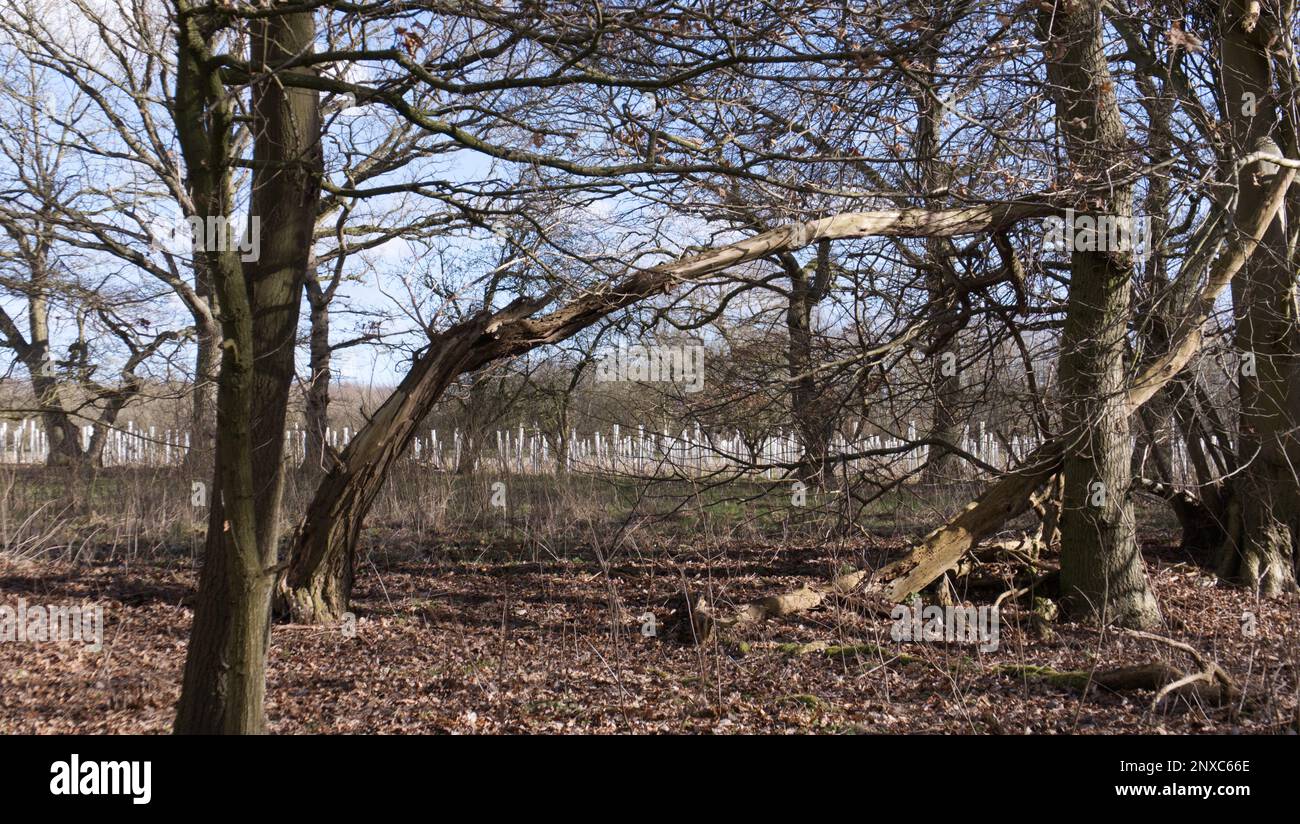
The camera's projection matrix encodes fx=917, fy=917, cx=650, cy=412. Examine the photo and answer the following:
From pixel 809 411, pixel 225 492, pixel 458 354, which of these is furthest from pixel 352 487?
pixel 809 411

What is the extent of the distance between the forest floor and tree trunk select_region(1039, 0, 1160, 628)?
1.31ft

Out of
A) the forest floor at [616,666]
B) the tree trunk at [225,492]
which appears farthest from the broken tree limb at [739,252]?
the tree trunk at [225,492]

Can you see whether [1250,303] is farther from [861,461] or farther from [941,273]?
[861,461]

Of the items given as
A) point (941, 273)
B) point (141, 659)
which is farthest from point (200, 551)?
point (941, 273)

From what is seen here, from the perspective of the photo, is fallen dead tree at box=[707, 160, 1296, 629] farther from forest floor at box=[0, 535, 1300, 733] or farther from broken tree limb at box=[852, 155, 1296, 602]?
forest floor at box=[0, 535, 1300, 733]

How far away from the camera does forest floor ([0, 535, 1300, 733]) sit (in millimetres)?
5062

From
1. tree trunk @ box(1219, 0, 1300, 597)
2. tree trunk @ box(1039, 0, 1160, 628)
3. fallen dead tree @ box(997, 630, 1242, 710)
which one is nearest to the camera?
fallen dead tree @ box(997, 630, 1242, 710)

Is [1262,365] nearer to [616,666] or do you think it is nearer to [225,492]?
[616,666]

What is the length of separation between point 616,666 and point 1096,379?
413cm

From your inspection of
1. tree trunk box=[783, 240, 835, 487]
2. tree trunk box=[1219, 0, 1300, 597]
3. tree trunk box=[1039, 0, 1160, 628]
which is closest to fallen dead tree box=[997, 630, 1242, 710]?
tree trunk box=[1039, 0, 1160, 628]

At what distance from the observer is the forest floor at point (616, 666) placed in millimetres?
5062
